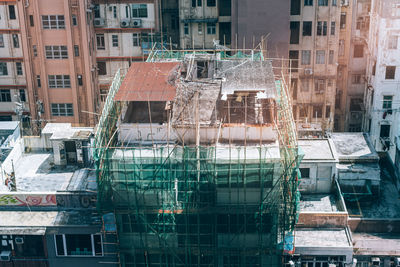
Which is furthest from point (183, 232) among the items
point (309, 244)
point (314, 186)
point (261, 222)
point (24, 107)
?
point (24, 107)

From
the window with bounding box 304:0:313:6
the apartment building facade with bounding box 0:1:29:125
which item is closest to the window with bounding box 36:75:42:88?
the apartment building facade with bounding box 0:1:29:125

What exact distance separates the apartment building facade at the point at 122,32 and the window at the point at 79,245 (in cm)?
2774

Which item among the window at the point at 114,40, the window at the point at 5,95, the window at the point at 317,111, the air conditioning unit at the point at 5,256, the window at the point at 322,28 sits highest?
the window at the point at 322,28

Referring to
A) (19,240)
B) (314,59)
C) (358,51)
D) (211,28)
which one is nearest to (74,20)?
(211,28)

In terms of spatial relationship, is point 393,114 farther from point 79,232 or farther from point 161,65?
point 79,232

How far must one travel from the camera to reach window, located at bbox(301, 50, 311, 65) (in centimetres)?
5897

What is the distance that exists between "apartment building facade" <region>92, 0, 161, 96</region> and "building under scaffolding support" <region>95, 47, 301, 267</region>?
2196 centimetres

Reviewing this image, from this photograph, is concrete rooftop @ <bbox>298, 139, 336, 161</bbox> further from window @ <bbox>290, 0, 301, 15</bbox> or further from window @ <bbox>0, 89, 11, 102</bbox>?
window @ <bbox>0, 89, 11, 102</bbox>

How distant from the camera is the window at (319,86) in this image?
5999cm

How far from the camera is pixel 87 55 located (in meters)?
58.2

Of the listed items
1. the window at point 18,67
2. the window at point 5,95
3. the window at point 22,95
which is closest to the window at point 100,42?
the window at point 18,67

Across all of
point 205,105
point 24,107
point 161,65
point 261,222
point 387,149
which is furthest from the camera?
point 24,107

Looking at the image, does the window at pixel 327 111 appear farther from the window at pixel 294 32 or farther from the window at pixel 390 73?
the window at pixel 294 32

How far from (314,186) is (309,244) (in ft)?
21.4
